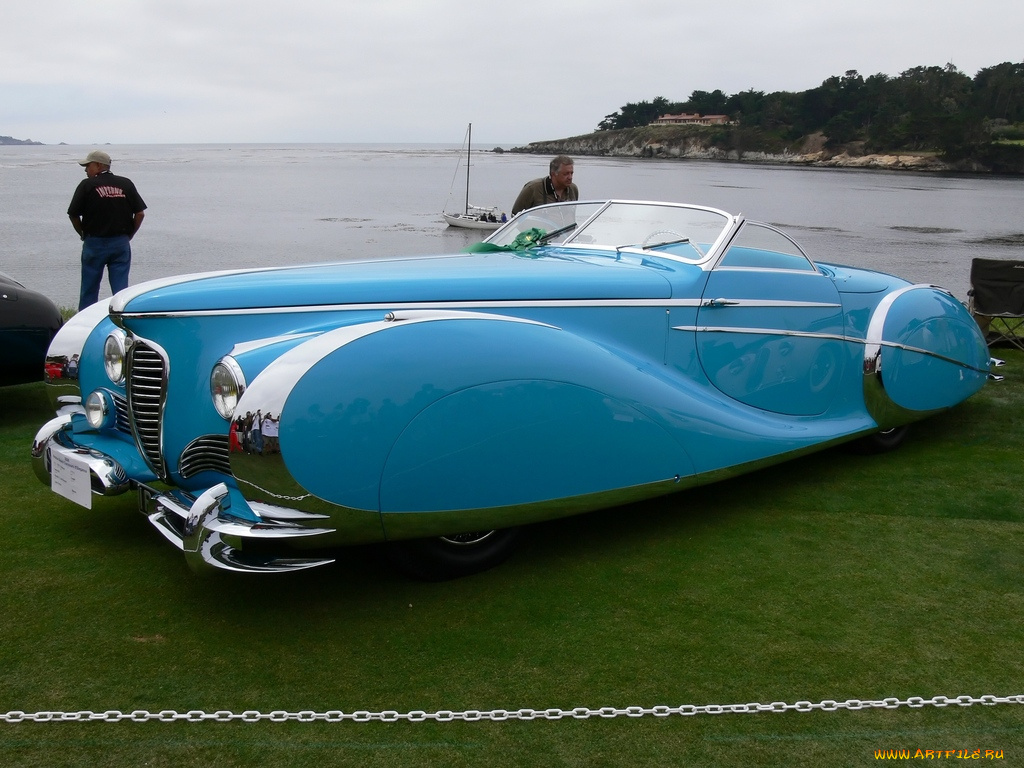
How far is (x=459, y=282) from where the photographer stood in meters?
3.67

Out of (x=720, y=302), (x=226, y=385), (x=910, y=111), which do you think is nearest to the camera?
(x=226, y=385)

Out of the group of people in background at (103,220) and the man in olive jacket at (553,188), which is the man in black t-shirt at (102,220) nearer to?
the group of people in background at (103,220)

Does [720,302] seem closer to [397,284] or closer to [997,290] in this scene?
[397,284]

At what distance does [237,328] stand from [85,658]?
51.3 inches

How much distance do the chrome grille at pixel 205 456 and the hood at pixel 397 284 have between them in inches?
20.2

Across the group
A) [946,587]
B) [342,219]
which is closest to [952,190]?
[342,219]

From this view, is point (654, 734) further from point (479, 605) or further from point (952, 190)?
point (952, 190)

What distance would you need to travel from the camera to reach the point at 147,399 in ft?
11.4

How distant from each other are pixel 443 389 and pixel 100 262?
6.31 m

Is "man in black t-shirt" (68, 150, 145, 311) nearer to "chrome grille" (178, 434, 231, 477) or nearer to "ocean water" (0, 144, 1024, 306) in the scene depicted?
"ocean water" (0, 144, 1024, 306)

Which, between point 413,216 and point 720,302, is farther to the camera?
point 413,216

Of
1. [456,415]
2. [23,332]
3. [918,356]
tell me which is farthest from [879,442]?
[23,332]

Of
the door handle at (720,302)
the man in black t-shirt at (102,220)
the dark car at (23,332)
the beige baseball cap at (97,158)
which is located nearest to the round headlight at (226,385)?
the door handle at (720,302)

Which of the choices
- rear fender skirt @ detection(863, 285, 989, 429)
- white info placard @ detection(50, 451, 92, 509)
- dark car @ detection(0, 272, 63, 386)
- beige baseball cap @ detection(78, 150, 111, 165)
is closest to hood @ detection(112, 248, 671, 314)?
white info placard @ detection(50, 451, 92, 509)
